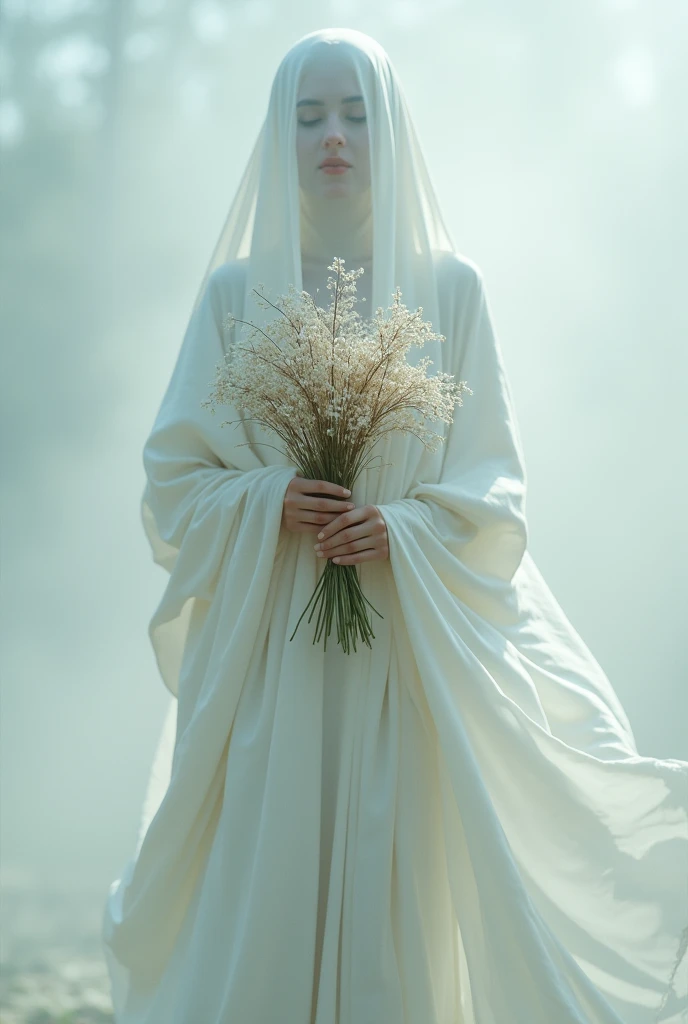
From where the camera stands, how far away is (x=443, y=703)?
1.77 m

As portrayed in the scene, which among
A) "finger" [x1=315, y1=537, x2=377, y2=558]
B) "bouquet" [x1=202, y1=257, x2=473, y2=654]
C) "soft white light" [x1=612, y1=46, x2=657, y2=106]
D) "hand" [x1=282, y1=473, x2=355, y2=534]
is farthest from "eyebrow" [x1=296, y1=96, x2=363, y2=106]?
"soft white light" [x1=612, y1=46, x2=657, y2=106]

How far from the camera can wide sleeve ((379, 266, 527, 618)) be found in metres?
1.92

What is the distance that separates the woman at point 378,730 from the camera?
5.56 ft

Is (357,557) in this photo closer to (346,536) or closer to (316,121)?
(346,536)

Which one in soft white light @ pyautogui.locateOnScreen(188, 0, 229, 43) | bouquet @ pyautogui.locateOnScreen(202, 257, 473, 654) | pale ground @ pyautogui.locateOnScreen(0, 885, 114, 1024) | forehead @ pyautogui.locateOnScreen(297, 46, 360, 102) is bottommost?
pale ground @ pyautogui.locateOnScreen(0, 885, 114, 1024)

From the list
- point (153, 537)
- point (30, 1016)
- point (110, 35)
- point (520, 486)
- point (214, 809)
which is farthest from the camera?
point (110, 35)

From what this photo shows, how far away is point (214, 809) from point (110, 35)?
2526mm

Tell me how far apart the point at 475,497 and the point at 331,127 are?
2.60 feet

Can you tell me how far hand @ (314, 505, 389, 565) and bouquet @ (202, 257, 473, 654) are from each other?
0.10ft

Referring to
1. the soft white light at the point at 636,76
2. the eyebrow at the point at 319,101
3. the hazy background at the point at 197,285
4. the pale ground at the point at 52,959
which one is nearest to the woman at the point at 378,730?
the eyebrow at the point at 319,101

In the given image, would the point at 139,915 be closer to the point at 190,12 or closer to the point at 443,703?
the point at 443,703

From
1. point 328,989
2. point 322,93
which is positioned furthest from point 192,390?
point 328,989

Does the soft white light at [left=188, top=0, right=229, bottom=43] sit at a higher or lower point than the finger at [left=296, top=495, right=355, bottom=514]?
higher

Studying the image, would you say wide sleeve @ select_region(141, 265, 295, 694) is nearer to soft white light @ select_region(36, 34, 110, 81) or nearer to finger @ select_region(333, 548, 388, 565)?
finger @ select_region(333, 548, 388, 565)
